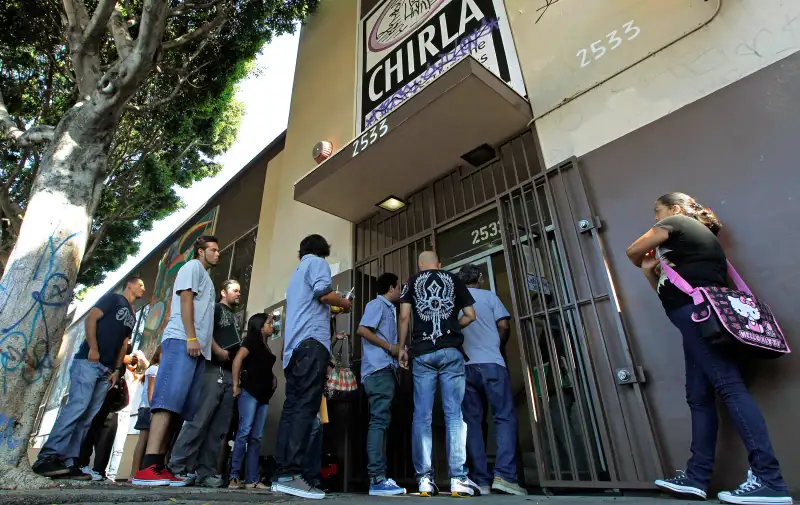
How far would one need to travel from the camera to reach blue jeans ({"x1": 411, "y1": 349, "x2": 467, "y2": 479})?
119 inches

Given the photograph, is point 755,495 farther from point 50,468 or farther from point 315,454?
point 50,468

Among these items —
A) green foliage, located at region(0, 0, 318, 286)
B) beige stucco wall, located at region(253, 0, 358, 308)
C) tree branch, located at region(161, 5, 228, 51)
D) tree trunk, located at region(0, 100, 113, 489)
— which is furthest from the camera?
green foliage, located at region(0, 0, 318, 286)

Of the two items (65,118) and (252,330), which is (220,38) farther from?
(252,330)

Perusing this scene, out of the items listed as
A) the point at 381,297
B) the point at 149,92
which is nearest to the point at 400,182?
the point at 381,297

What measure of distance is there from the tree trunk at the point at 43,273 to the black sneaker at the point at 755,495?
354 centimetres

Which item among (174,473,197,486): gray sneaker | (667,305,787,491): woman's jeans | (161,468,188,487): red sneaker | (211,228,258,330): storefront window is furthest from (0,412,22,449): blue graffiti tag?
(211,228,258,330): storefront window

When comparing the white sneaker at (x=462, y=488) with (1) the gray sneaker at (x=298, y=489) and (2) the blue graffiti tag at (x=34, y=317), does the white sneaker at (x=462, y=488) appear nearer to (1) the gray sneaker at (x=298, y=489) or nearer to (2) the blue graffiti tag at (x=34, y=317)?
(1) the gray sneaker at (x=298, y=489)

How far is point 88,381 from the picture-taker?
3.66 m

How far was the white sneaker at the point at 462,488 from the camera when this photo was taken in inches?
110

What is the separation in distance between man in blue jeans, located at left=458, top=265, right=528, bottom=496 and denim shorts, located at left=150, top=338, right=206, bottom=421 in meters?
2.01

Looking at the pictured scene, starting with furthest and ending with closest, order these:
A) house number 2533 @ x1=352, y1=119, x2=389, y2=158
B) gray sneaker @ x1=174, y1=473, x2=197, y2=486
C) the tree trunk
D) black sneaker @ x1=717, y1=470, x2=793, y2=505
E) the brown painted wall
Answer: house number 2533 @ x1=352, y1=119, x2=389, y2=158
gray sneaker @ x1=174, y1=473, x2=197, y2=486
the tree trunk
the brown painted wall
black sneaker @ x1=717, y1=470, x2=793, y2=505

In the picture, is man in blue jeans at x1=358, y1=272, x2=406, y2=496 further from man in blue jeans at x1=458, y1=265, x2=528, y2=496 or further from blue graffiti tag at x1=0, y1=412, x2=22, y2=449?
blue graffiti tag at x1=0, y1=412, x2=22, y2=449

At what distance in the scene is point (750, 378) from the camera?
8.48 feet

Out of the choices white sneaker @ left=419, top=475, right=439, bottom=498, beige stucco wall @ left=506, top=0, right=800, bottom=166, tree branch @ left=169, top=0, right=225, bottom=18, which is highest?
tree branch @ left=169, top=0, right=225, bottom=18
